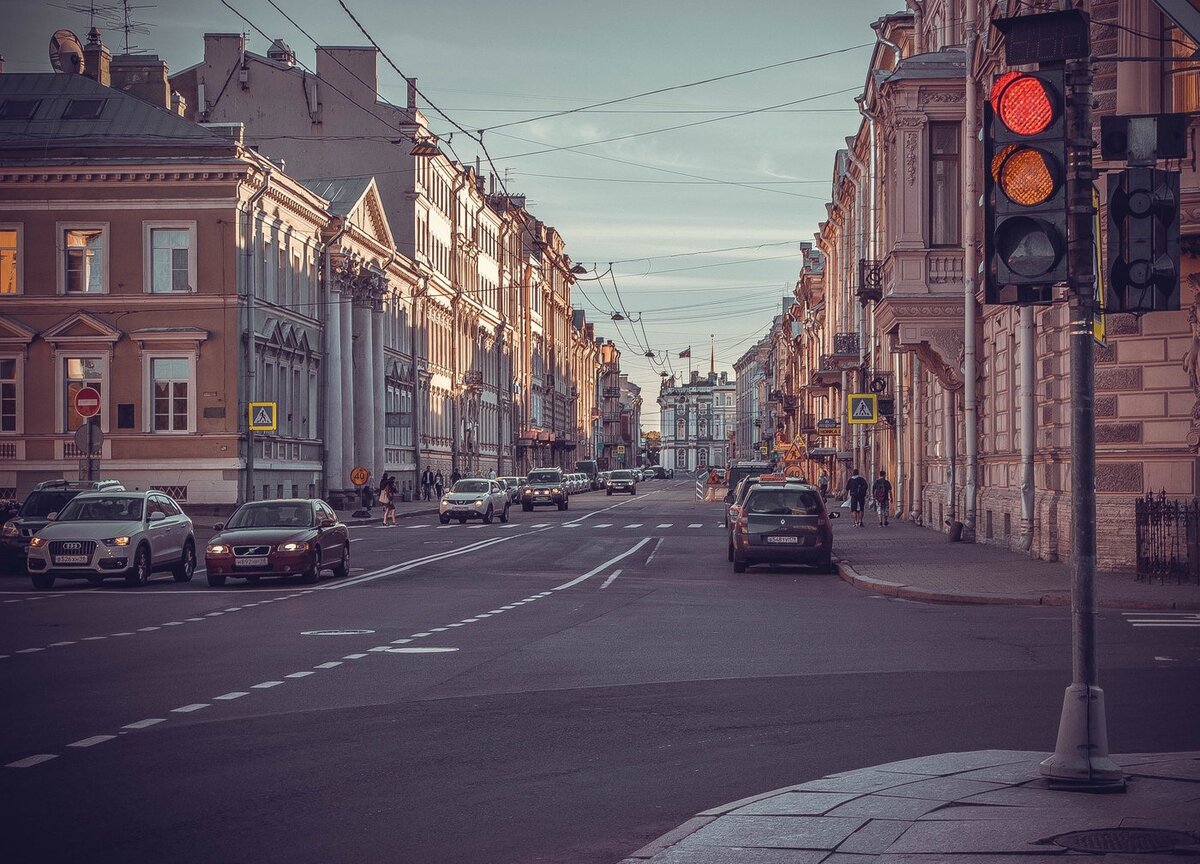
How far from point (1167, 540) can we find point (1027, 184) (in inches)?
660

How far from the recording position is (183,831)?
732 cm

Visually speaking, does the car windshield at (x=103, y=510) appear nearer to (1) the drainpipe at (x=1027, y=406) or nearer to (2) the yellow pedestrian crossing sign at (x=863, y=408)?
(1) the drainpipe at (x=1027, y=406)

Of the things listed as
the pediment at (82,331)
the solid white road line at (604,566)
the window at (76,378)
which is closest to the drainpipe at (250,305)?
the pediment at (82,331)

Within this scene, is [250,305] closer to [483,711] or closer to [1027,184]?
[483,711]

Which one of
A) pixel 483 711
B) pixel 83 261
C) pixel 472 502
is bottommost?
pixel 483 711

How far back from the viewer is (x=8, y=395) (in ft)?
171

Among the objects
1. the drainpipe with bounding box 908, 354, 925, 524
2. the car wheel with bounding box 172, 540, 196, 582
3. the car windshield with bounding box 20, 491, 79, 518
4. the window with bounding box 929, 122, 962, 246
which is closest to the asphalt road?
the car wheel with bounding box 172, 540, 196, 582

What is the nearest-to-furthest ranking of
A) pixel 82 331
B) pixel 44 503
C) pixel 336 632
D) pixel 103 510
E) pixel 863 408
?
pixel 336 632
pixel 103 510
pixel 44 503
pixel 863 408
pixel 82 331

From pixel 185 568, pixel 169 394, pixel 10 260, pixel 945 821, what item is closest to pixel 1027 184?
pixel 945 821

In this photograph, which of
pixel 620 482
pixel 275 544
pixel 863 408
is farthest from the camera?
pixel 620 482

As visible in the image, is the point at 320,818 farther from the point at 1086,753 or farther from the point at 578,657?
the point at 578,657

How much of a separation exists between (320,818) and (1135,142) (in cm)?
644

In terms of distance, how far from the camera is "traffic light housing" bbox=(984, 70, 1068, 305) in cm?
802

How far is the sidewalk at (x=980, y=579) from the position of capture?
20.6 metres
